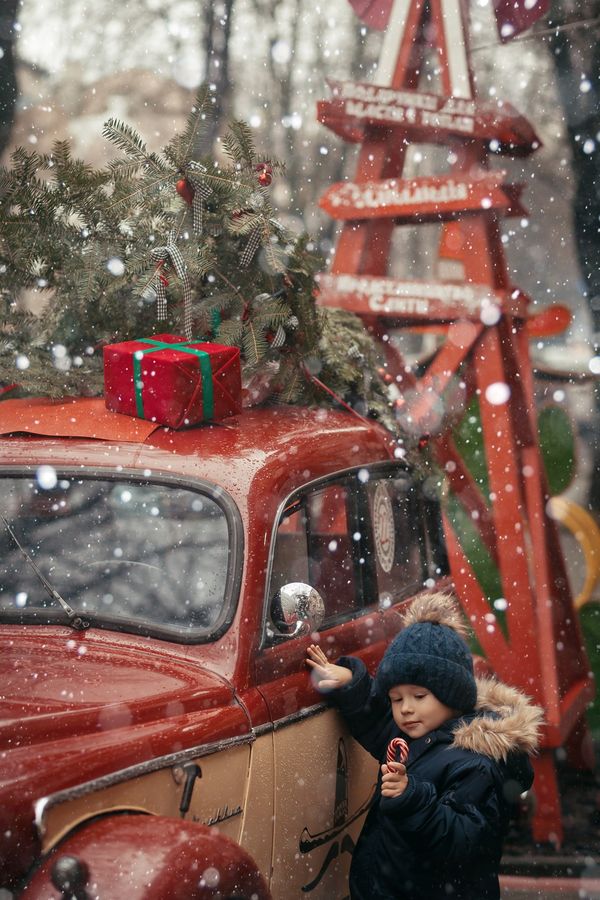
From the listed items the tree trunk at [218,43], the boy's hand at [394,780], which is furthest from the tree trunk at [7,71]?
the boy's hand at [394,780]

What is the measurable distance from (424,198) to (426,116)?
0.43 m

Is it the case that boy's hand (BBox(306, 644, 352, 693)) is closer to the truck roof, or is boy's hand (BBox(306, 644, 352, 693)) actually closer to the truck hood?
the truck hood

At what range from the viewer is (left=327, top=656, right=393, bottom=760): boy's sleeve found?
2.90 m

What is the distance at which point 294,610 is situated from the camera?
8.73 ft

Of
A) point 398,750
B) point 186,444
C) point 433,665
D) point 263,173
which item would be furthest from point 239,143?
point 398,750

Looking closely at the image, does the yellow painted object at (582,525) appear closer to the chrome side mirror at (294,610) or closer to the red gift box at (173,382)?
the red gift box at (173,382)

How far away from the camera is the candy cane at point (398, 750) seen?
252cm

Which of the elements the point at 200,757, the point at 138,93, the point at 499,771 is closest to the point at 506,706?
the point at 499,771

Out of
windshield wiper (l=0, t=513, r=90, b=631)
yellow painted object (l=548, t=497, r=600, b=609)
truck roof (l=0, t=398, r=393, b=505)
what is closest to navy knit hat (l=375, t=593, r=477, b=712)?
truck roof (l=0, t=398, r=393, b=505)

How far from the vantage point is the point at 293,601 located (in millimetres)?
2662

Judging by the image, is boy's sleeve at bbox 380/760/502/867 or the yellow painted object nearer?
boy's sleeve at bbox 380/760/502/867

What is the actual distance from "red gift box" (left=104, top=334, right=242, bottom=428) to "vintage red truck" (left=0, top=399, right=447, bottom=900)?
0.07 metres

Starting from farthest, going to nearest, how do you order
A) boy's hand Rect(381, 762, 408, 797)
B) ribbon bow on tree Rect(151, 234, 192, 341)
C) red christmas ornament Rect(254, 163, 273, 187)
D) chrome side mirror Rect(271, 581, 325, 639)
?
red christmas ornament Rect(254, 163, 273, 187) < ribbon bow on tree Rect(151, 234, 192, 341) < chrome side mirror Rect(271, 581, 325, 639) < boy's hand Rect(381, 762, 408, 797)

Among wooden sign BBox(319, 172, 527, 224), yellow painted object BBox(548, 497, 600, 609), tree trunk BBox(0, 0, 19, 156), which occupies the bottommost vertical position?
yellow painted object BBox(548, 497, 600, 609)
